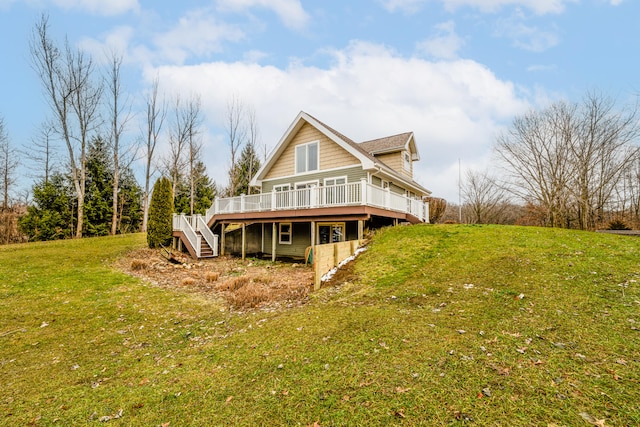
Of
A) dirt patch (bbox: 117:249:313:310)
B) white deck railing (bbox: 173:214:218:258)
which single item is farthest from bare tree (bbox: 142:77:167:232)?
dirt patch (bbox: 117:249:313:310)

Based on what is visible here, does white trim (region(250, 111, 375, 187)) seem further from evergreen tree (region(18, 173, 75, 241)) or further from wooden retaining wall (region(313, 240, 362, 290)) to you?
evergreen tree (region(18, 173, 75, 241))

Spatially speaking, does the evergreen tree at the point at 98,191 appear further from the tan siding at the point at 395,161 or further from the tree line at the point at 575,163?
the tree line at the point at 575,163

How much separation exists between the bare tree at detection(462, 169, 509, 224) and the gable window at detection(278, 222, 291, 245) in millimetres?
21989

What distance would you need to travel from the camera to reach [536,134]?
2297cm

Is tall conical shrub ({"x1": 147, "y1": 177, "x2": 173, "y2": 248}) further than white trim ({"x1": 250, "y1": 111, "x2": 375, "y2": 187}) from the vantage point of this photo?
Yes

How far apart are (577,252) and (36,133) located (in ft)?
127

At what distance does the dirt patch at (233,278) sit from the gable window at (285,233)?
2.89 m

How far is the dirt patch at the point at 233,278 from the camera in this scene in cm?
738

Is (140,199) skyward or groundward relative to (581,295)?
skyward

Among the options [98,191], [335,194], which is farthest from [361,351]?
[98,191]

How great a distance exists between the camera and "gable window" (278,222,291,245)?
672 inches

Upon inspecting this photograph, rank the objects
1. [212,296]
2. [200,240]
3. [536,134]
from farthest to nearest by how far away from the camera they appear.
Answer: [536,134] → [200,240] → [212,296]

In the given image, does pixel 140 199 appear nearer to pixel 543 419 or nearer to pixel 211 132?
pixel 211 132

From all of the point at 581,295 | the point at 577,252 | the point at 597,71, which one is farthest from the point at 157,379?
the point at 597,71
